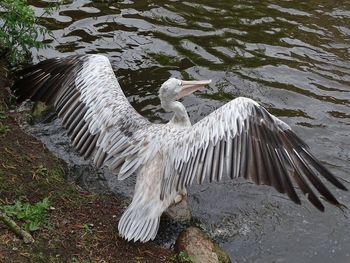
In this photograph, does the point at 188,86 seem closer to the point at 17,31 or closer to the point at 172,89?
the point at 172,89

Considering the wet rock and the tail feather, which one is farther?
the wet rock

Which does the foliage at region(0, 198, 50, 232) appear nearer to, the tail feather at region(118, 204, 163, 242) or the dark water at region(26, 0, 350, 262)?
→ the tail feather at region(118, 204, 163, 242)

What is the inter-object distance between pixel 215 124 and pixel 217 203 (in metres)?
1.13

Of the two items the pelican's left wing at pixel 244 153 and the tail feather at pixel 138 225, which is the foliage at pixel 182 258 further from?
the pelican's left wing at pixel 244 153

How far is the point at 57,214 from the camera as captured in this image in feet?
16.1

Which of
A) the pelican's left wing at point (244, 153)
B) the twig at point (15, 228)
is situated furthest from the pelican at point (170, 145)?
the twig at point (15, 228)

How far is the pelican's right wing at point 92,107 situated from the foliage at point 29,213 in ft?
2.54

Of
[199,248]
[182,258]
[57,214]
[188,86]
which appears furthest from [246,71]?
[57,214]

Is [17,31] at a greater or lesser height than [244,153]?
greater

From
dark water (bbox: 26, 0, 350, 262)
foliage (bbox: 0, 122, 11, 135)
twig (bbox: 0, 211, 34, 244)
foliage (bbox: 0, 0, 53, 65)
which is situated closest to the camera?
twig (bbox: 0, 211, 34, 244)

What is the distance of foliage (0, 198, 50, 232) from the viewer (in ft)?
15.1

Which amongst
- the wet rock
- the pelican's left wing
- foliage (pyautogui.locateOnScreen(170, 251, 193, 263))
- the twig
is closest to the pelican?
the pelican's left wing

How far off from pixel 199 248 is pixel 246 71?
3423 mm

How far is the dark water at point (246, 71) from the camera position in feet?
17.6
